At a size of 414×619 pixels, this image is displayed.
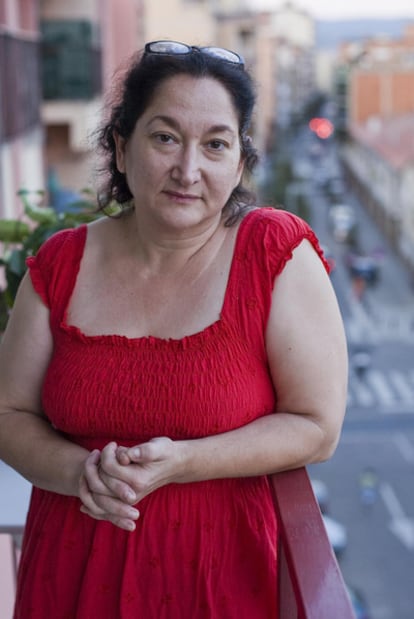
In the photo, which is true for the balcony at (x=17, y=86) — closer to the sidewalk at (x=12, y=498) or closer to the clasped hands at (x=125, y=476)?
the sidewalk at (x=12, y=498)

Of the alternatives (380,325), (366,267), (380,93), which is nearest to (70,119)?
A: (380,325)

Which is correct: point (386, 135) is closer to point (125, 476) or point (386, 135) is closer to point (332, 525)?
point (332, 525)

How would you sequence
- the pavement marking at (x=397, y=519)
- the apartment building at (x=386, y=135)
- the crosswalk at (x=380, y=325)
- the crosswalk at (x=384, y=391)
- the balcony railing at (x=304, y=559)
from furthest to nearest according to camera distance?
the apartment building at (x=386, y=135), the crosswalk at (x=380, y=325), the crosswalk at (x=384, y=391), the pavement marking at (x=397, y=519), the balcony railing at (x=304, y=559)

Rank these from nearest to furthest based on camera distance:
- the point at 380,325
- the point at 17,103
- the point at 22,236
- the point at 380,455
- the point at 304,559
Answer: the point at 304,559 < the point at 22,236 < the point at 17,103 < the point at 380,455 < the point at 380,325

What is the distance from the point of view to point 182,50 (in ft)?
5.62

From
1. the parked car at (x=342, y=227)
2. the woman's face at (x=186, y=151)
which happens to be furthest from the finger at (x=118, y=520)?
the parked car at (x=342, y=227)

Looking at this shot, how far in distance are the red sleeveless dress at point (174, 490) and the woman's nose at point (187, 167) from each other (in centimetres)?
15

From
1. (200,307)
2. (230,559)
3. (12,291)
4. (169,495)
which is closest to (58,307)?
(200,307)

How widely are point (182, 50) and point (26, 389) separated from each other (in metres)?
0.57

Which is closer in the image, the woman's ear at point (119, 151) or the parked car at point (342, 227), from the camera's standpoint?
the woman's ear at point (119, 151)

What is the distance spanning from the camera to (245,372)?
1.68m

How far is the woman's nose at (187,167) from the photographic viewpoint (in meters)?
1.67

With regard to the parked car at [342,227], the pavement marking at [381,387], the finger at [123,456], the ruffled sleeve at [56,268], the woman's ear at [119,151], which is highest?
the woman's ear at [119,151]

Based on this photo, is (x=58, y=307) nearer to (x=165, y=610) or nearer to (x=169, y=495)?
(x=169, y=495)
